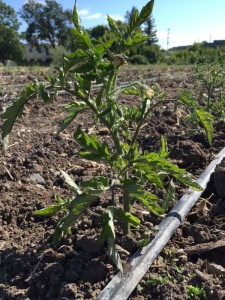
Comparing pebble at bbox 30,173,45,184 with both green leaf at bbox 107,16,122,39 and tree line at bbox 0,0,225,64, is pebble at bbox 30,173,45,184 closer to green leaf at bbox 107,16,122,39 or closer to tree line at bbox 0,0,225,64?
green leaf at bbox 107,16,122,39

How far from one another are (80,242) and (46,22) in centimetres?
5735

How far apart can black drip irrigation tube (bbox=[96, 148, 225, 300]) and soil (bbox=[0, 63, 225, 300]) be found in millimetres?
56

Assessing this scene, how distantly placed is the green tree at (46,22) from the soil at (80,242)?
52.5m

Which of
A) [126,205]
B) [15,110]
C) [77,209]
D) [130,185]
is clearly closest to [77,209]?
[77,209]

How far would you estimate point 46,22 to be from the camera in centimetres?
5525

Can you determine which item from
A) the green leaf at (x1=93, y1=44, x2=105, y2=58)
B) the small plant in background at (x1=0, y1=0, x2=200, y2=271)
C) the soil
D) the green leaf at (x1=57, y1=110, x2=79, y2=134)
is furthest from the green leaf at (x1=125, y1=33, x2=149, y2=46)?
the soil

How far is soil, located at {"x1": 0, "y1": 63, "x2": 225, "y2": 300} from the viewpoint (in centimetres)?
166

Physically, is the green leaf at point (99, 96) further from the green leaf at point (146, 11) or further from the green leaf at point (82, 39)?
the green leaf at point (146, 11)

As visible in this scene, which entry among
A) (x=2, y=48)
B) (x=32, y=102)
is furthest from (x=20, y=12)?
(x=32, y=102)

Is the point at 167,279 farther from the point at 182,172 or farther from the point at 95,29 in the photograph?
the point at 95,29

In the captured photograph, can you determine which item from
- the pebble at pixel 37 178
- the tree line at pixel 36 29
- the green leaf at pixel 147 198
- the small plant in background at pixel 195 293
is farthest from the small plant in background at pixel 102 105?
the tree line at pixel 36 29

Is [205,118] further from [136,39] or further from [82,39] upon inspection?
[82,39]

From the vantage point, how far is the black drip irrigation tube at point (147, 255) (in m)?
1.55

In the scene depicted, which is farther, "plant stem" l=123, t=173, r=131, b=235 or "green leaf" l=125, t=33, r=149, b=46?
"plant stem" l=123, t=173, r=131, b=235
